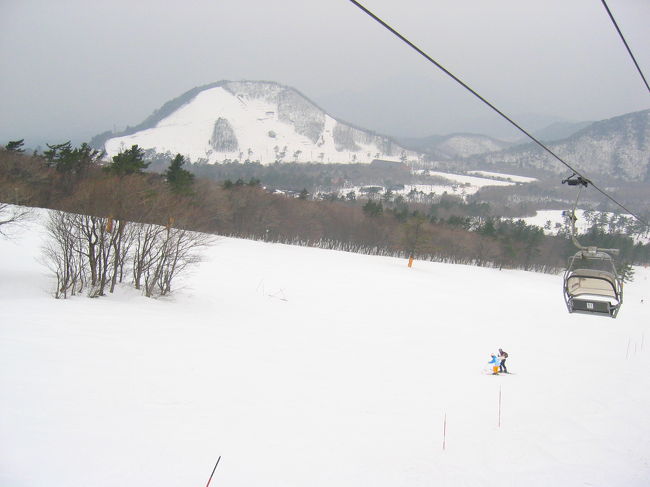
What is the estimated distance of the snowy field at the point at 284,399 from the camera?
30.3 ft

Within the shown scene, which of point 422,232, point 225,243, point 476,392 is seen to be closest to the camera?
point 476,392

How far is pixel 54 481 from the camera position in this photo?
7.49m

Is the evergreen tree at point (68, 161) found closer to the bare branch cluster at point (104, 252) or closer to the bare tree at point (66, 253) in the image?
the bare branch cluster at point (104, 252)

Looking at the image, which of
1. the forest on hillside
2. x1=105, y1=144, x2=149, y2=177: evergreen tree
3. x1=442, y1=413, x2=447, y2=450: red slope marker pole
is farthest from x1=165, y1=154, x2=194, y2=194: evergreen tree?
x1=442, y1=413, x2=447, y2=450: red slope marker pole

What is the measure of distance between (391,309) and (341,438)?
24438 mm

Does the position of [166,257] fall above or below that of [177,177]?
below

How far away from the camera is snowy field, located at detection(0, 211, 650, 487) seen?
9.24 m

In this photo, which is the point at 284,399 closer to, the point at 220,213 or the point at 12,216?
the point at 12,216

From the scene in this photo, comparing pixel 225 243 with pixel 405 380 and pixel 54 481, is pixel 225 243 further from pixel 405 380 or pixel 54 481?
pixel 54 481

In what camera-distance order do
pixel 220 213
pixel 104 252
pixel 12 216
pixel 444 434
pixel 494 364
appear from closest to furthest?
1. pixel 444 434
2. pixel 494 364
3. pixel 104 252
4. pixel 12 216
5. pixel 220 213

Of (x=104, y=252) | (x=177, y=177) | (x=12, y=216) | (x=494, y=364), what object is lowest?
(x=494, y=364)

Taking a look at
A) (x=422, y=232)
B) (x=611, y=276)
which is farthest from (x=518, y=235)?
(x=611, y=276)

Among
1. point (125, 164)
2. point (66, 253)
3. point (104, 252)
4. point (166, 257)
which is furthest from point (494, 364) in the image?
point (125, 164)

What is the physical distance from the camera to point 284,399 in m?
13.7
